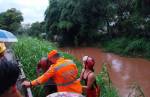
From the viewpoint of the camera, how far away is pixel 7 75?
198 centimetres

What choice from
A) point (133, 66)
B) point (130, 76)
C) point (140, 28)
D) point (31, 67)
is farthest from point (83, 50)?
point (31, 67)

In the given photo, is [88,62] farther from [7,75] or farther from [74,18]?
[74,18]

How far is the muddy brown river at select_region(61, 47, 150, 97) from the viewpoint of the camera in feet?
45.3

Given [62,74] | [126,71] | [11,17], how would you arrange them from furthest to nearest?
1. [11,17]
2. [126,71]
3. [62,74]

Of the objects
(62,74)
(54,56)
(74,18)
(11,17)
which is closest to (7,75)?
(62,74)

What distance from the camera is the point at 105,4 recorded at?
2753 cm

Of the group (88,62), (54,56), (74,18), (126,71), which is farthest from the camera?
(74,18)

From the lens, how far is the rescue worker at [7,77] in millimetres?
1974

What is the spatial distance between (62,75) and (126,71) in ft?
46.3

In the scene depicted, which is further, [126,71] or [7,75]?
[126,71]

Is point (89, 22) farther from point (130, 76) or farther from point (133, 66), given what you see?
point (130, 76)

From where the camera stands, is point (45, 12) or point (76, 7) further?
point (45, 12)

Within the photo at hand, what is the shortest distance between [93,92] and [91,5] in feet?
75.2

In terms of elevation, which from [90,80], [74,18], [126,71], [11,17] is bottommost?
[126,71]
